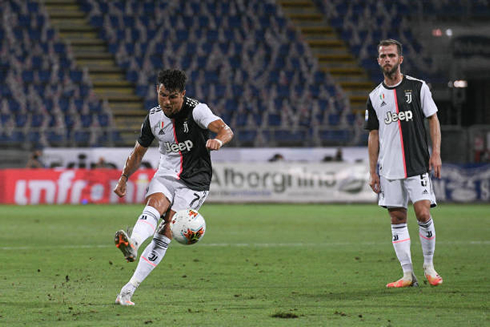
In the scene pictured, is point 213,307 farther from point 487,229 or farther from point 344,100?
point 344,100

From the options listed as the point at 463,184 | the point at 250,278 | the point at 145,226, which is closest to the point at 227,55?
the point at 463,184

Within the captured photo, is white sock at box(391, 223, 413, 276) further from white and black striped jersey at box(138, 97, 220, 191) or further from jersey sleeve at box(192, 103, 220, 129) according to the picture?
jersey sleeve at box(192, 103, 220, 129)

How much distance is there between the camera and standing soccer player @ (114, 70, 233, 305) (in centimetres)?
671

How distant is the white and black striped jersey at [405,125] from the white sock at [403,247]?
1.85 ft

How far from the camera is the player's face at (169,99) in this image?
264 inches

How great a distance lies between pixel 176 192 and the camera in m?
6.98

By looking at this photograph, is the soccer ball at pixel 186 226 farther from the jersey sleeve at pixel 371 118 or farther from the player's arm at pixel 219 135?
the jersey sleeve at pixel 371 118

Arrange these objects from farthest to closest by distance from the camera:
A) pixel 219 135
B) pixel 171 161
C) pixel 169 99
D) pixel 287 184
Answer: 1. pixel 287 184
2. pixel 171 161
3. pixel 169 99
4. pixel 219 135

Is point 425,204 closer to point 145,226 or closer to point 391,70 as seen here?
point 391,70

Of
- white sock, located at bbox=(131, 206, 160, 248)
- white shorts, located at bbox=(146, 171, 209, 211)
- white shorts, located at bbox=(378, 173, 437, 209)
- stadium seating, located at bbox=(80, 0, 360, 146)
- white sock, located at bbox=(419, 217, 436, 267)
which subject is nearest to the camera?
white sock, located at bbox=(131, 206, 160, 248)

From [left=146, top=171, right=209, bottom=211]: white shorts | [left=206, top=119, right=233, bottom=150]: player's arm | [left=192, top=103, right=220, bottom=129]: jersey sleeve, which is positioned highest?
[left=192, top=103, right=220, bottom=129]: jersey sleeve

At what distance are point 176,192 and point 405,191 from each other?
8.05 feet

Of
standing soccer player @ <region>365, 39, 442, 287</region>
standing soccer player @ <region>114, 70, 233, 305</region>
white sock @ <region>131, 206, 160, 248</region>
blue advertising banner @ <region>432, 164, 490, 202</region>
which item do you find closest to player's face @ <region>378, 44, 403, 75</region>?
standing soccer player @ <region>365, 39, 442, 287</region>

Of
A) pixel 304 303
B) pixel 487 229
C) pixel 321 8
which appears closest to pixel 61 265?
pixel 304 303
